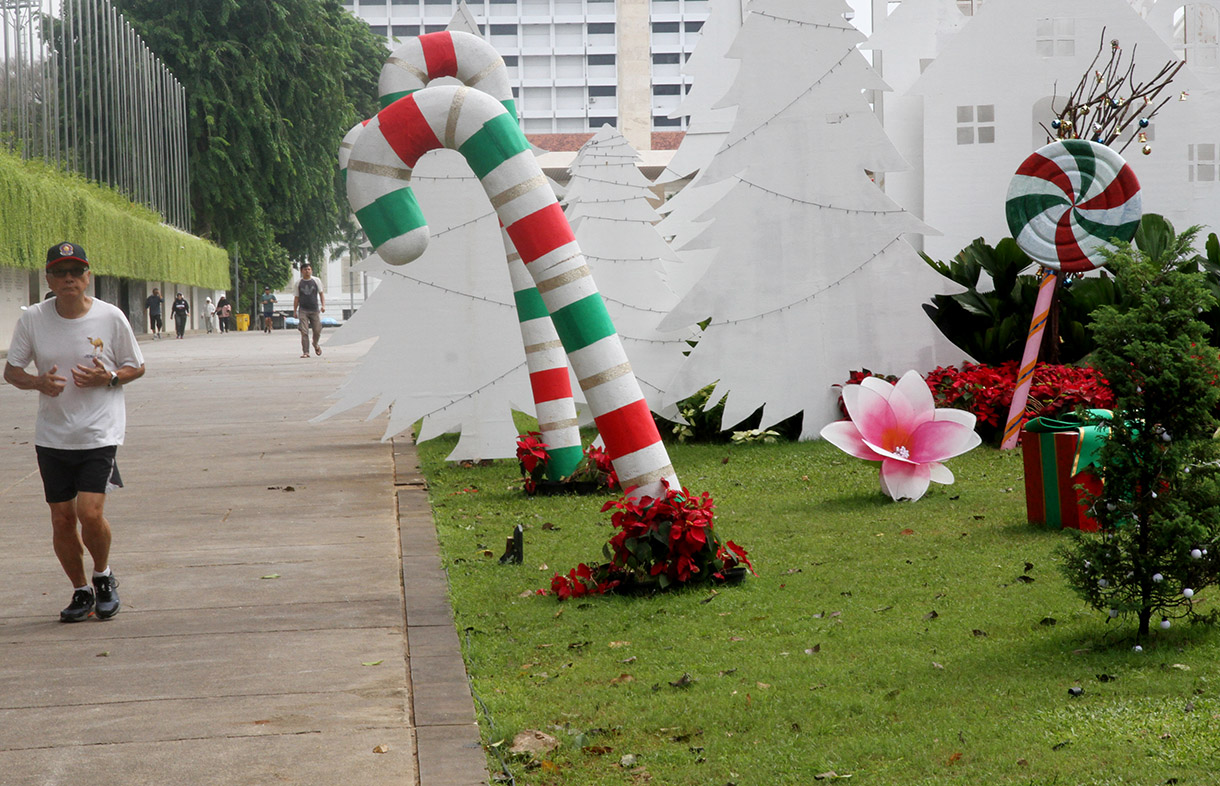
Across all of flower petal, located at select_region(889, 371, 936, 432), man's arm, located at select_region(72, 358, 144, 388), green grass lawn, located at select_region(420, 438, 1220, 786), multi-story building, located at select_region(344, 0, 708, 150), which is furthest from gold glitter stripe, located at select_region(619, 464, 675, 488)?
multi-story building, located at select_region(344, 0, 708, 150)

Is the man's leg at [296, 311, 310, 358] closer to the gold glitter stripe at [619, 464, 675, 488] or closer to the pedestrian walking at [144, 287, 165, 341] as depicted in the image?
the pedestrian walking at [144, 287, 165, 341]

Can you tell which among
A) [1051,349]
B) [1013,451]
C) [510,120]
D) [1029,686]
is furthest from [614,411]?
[1051,349]

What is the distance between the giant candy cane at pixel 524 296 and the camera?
411 inches

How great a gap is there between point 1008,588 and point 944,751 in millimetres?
2392

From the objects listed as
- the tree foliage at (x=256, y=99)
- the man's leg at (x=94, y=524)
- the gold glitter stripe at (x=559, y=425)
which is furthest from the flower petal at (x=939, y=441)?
the tree foliage at (x=256, y=99)

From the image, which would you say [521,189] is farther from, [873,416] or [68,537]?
[68,537]

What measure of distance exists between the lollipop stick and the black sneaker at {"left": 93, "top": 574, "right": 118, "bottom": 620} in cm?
742

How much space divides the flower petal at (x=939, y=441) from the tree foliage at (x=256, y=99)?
150 feet

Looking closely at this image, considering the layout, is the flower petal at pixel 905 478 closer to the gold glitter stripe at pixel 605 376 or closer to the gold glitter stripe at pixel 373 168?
the gold glitter stripe at pixel 605 376

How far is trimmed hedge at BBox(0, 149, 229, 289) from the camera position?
29.8 m

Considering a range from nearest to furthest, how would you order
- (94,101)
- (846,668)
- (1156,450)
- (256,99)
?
(1156,450)
(846,668)
(94,101)
(256,99)

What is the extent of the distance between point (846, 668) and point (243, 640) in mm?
2826

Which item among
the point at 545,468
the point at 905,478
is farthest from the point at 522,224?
the point at 905,478

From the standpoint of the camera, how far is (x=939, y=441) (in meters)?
9.03
